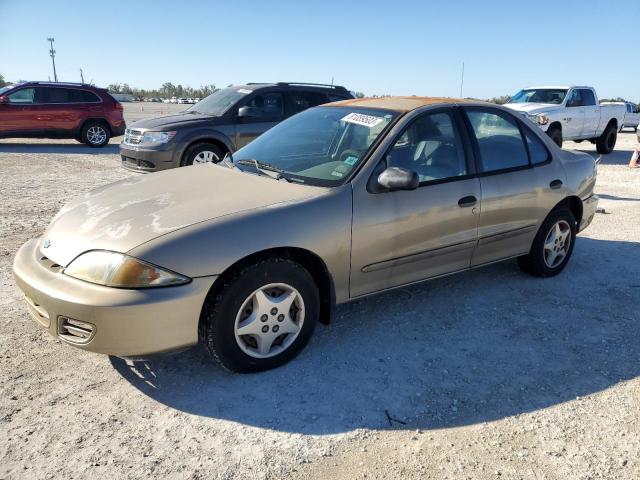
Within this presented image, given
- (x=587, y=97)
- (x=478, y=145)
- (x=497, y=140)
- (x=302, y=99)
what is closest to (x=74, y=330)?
(x=478, y=145)

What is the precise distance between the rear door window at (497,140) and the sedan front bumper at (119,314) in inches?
93.6

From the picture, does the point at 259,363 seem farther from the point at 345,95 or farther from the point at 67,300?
the point at 345,95

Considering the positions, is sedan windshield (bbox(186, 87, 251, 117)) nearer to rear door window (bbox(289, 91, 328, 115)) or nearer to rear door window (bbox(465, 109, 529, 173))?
rear door window (bbox(289, 91, 328, 115))

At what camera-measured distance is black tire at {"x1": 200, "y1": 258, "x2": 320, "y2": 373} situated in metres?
2.80

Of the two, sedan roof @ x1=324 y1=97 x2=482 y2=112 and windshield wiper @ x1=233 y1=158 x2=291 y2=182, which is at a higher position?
sedan roof @ x1=324 y1=97 x2=482 y2=112

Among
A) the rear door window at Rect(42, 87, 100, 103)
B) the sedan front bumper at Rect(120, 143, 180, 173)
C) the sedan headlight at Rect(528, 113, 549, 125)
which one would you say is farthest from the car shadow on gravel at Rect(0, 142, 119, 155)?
the sedan headlight at Rect(528, 113, 549, 125)

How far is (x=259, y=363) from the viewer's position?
3029mm

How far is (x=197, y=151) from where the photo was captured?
27.2 feet

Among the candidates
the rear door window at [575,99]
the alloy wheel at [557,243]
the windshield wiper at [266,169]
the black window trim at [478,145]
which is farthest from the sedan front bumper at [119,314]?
the rear door window at [575,99]

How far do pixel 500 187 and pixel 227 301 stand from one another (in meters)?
2.34

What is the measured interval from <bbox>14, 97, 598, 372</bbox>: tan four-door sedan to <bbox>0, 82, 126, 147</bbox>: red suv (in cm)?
1162

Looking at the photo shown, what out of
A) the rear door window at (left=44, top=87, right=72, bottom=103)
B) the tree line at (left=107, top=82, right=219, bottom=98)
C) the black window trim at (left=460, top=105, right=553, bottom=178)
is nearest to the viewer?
the black window trim at (left=460, top=105, right=553, bottom=178)

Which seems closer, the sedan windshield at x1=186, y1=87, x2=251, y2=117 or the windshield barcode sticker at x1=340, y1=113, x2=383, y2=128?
the windshield barcode sticker at x1=340, y1=113, x2=383, y2=128

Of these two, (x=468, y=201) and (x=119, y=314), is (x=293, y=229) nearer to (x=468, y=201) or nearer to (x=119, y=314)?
(x=119, y=314)
